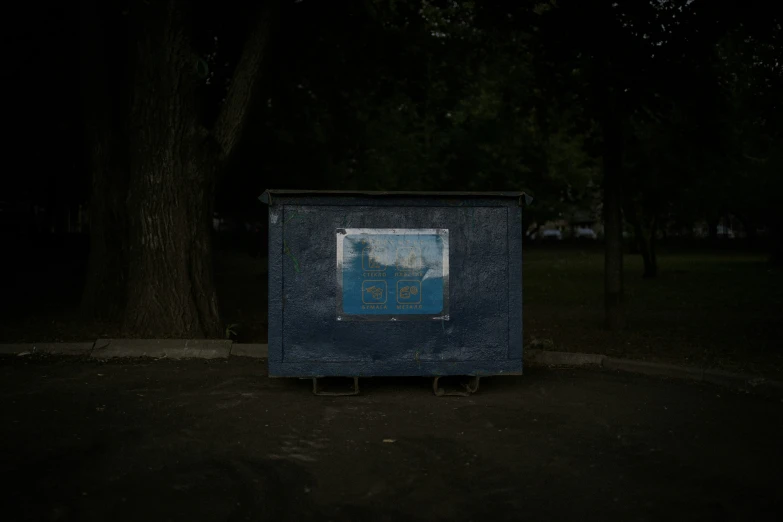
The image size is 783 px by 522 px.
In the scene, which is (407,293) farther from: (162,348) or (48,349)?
A: (48,349)

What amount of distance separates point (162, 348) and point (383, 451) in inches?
179

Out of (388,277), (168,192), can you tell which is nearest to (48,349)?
(168,192)

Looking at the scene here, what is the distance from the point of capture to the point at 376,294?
23.1 ft

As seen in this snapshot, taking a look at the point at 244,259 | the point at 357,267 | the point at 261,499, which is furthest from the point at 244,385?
the point at 244,259

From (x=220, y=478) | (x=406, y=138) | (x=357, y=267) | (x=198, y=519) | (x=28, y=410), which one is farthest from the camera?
(x=406, y=138)

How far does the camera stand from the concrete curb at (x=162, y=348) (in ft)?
29.0

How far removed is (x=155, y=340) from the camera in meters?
8.93

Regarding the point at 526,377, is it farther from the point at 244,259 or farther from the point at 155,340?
the point at 244,259

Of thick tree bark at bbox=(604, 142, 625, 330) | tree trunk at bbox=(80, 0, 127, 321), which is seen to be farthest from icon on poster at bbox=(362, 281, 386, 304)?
tree trunk at bbox=(80, 0, 127, 321)

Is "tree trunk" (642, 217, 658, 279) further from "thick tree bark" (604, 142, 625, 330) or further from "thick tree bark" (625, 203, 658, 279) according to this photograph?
"thick tree bark" (604, 142, 625, 330)

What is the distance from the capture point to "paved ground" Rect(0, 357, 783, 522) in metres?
4.06

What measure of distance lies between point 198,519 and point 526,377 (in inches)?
185

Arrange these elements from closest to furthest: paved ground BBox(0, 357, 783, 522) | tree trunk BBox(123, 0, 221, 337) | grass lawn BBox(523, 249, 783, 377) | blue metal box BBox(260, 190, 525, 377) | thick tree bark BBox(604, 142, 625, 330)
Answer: paved ground BBox(0, 357, 783, 522)
blue metal box BBox(260, 190, 525, 377)
grass lawn BBox(523, 249, 783, 377)
tree trunk BBox(123, 0, 221, 337)
thick tree bark BBox(604, 142, 625, 330)

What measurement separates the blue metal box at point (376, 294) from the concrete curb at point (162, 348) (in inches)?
83.5
